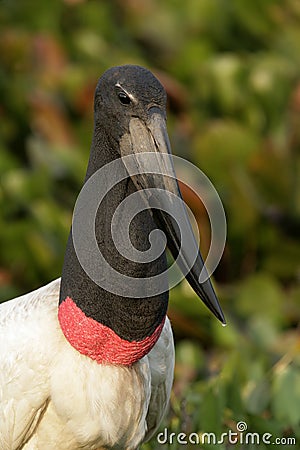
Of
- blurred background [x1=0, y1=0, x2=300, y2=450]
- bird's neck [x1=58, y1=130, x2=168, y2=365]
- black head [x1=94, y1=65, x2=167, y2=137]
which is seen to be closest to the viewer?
black head [x1=94, y1=65, x2=167, y2=137]

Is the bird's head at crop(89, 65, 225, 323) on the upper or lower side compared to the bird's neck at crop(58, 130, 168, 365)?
upper

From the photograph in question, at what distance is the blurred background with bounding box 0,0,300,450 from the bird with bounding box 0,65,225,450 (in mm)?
932

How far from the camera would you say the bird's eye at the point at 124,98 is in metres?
3.14

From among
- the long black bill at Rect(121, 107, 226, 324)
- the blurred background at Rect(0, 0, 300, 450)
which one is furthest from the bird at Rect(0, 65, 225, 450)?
the blurred background at Rect(0, 0, 300, 450)

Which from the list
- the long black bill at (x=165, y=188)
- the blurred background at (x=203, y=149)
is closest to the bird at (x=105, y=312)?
the long black bill at (x=165, y=188)

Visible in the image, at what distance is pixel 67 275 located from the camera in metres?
3.40

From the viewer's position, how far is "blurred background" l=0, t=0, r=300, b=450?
18.4 ft

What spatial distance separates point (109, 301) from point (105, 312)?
4 cm

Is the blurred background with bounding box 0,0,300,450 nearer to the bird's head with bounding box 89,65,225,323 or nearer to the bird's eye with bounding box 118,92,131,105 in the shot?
the bird's head with bounding box 89,65,225,323

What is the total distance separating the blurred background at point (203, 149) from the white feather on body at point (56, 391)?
2.83 feet

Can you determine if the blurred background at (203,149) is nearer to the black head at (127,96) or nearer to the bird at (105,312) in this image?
the bird at (105,312)

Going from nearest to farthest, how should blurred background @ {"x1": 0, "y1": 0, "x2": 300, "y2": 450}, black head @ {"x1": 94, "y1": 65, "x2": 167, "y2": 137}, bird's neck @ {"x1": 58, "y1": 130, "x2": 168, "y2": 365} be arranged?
black head @ {"x1": 94, "y1": 65, "x2": 167, "y2": 137}, bird's neck @ {"x1": 58, "y1": 130, "x2": 168, "y2": 365}, blurred background @ {"x1": 0, "y1": 0, "x2": 300, "y2": 450}

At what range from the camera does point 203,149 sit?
6492mm

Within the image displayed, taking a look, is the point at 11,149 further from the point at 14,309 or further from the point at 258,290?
the point at 14,309
